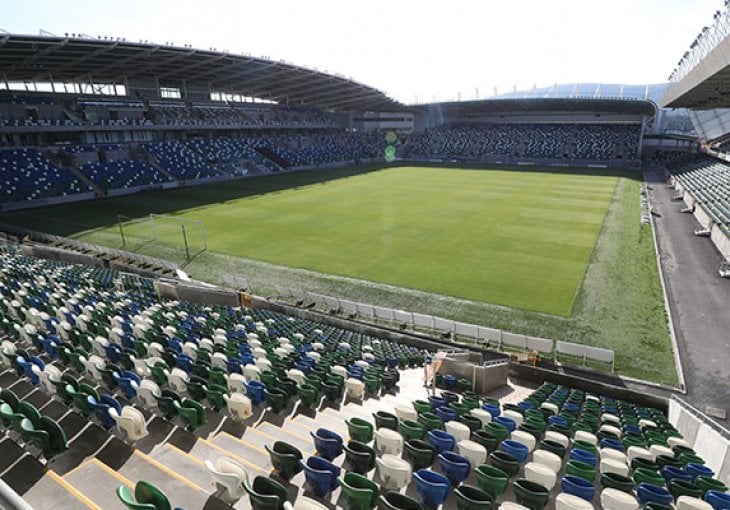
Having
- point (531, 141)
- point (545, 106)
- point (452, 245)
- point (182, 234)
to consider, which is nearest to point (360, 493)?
point (452, 245)

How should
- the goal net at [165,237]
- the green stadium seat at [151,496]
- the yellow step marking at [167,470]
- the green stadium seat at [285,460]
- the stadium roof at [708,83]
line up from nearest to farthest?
1. the green stadium seat at [151,496]
2. the yellow step marking at [167,470]
3. the green stadium seat at [285,460]
4. the stadium roof at [708,83]
5. the goal net at [165,237]

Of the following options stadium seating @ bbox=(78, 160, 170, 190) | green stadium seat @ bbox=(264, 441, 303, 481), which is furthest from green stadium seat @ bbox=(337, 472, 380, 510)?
stadium seating @ bbox=(78, 160, 170, 190)

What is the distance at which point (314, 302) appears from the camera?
2117cm

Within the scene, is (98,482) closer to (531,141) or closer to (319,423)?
(319,423)

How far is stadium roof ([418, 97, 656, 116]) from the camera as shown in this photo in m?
78.7

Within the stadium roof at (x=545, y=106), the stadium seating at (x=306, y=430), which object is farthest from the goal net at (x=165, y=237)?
the stadium roof at (x=545, y=106)

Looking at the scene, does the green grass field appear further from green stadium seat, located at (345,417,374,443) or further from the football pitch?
green stadium seat, located at (345,417,374,443)

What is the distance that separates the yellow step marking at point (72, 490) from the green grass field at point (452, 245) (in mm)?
16441

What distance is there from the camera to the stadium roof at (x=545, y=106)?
78.7 m

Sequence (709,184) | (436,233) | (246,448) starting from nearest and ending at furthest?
(246,448)
(436,233)
(709,184)

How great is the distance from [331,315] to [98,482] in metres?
14.3

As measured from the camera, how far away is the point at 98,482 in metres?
5.83

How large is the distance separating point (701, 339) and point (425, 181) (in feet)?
149

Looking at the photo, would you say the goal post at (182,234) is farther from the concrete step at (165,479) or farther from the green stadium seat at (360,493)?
the green stadium seat at (360,493)
